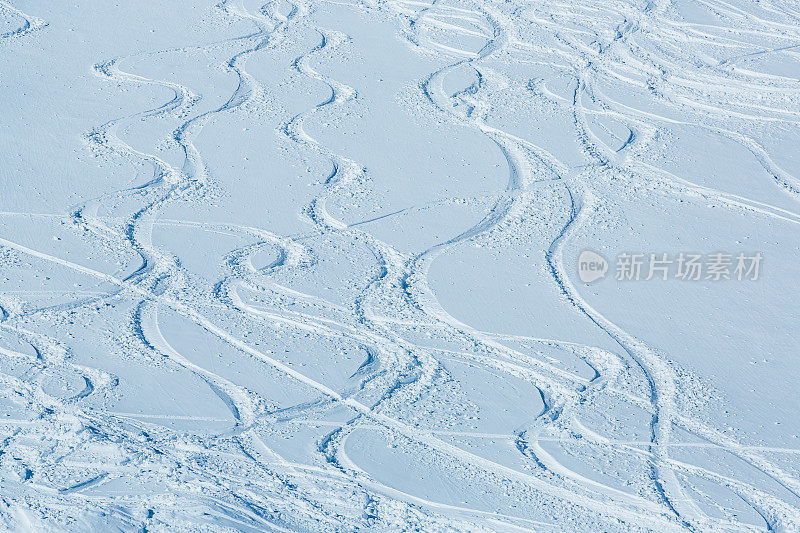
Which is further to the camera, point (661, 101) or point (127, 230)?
point (661, 101)

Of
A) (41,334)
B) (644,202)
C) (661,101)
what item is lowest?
(41,334)

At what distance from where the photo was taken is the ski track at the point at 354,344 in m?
1.95

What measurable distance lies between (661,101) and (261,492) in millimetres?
2528

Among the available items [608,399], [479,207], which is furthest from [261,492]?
[479,207]

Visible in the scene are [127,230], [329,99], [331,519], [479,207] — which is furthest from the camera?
[329,99]

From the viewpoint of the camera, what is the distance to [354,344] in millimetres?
2439

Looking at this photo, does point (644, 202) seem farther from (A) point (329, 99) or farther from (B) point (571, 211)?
(A) point (329, 99)

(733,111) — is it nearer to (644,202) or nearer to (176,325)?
(644,202)

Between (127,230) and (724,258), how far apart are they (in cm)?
183

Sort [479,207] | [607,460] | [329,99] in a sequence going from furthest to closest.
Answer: [329,99] < [479,207] < [607,460]

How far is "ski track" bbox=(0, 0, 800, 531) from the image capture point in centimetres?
195

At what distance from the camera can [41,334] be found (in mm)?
2377

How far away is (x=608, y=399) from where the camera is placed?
2.32m

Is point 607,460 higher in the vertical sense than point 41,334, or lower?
higher
